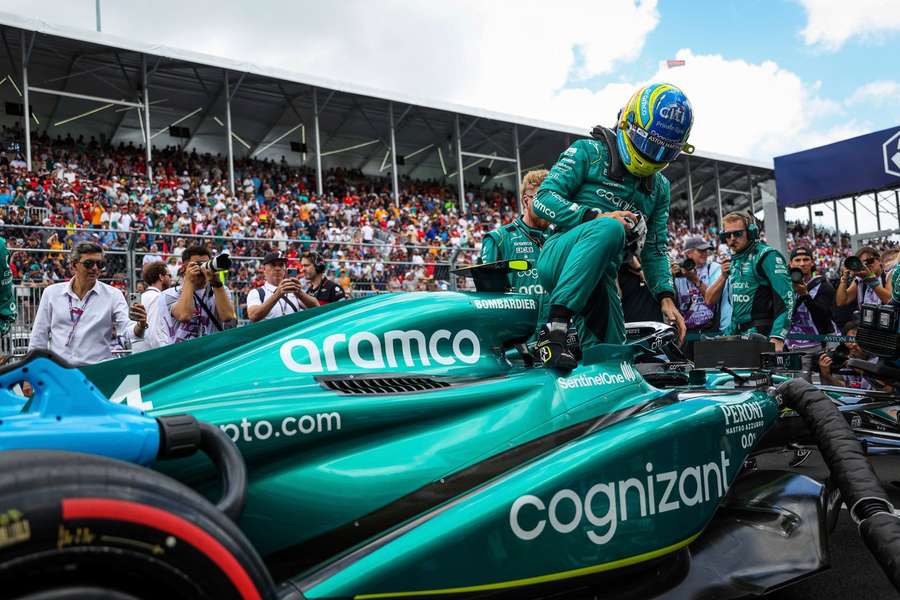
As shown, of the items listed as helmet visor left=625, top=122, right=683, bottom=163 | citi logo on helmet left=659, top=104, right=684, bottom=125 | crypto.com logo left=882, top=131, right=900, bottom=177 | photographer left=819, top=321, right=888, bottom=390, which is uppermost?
crypto.com logo left=882, top=131, right=900, bottom=177

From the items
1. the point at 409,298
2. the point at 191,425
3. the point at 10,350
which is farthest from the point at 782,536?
the point at 10,350

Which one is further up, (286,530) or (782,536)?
(286,530)

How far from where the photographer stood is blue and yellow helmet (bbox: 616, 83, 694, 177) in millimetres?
3311

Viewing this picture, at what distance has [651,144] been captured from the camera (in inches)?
133

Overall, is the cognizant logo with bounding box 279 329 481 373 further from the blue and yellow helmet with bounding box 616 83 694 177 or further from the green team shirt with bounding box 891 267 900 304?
the green team shirt with bounding box 891 267 900 304

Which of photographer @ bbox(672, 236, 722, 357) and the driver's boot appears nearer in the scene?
the driver's boot

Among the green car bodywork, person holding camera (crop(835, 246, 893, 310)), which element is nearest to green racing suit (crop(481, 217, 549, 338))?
the green car bodywork

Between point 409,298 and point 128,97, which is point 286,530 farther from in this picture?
point 128,97

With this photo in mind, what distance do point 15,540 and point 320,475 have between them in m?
0.86

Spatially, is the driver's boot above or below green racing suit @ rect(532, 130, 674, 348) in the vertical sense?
below

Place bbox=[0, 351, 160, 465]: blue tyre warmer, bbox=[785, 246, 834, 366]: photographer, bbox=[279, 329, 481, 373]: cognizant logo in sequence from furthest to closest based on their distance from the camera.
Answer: bbox=[785, 246, 834, 366]: photographer → bbox=[279, 329, 481, 373]: cognizant logo → bbox=[0, 351, 160, 465]: blue tyre warmer

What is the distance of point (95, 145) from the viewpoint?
818 inches

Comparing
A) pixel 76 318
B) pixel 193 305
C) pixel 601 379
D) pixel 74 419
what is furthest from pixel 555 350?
pixel 76 318

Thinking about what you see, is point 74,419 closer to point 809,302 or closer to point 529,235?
point 529,235
